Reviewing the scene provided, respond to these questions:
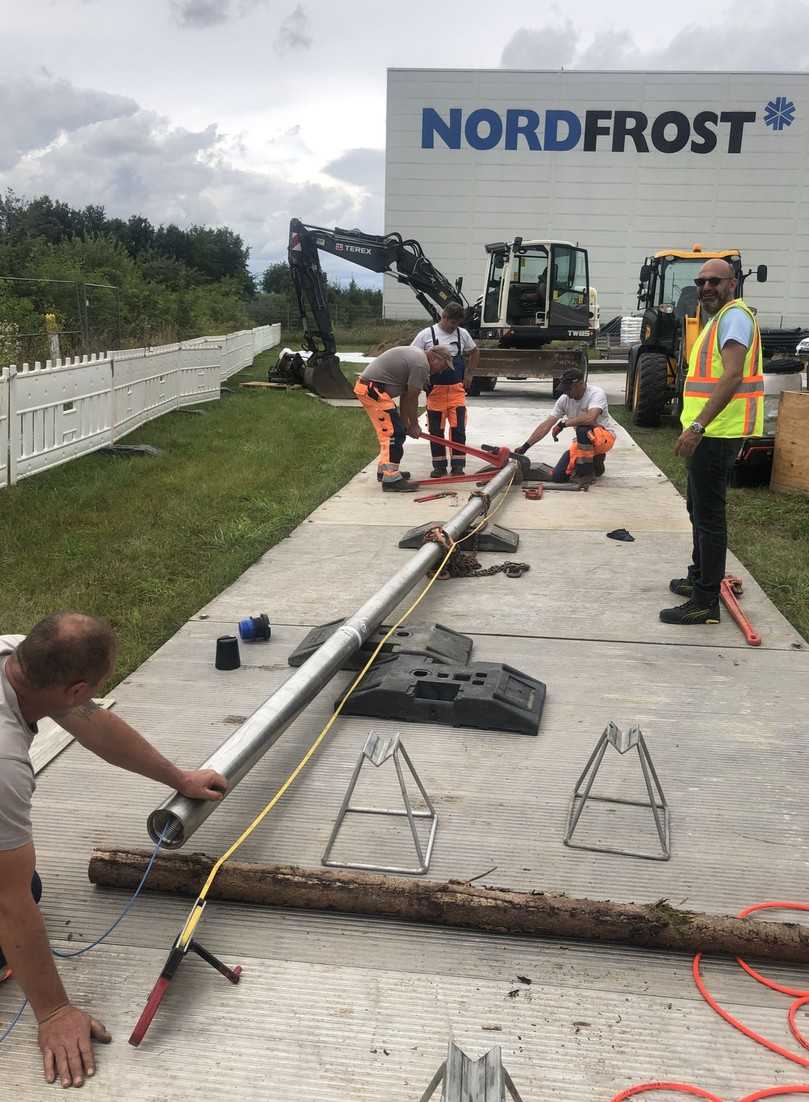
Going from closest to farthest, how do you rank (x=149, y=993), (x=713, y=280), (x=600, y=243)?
(x=149, y=993) → (x=713, y=280) → (x=600, y=243)

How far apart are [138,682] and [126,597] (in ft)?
4.65

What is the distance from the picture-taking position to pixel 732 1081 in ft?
7.14

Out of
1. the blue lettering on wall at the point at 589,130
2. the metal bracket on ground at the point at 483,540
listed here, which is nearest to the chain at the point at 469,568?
the metal bracket on ground at the point at 483,540

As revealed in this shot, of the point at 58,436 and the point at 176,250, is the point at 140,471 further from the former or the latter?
the point at 176,250

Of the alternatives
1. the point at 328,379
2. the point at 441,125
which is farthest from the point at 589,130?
the point at 328,379

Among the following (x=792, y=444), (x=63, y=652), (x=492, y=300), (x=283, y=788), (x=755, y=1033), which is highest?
(x=492, y=300)

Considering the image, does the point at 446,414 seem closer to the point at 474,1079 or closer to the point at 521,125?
the point at 474,1079

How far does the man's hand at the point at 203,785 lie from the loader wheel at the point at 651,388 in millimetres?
11689

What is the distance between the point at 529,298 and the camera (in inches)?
714

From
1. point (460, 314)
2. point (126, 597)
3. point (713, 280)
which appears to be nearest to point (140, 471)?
point (460, 314)

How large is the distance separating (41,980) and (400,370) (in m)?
7.22

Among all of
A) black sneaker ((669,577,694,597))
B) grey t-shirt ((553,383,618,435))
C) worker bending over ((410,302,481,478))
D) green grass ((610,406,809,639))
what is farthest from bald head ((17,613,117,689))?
worker bending over ((410,302,481,478))

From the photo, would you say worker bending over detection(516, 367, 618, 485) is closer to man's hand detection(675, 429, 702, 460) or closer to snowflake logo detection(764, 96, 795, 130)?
man's hand detection(675, 429, 702, 460)

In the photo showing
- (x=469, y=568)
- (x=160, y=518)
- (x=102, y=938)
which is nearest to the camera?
(x=102, y=938)
